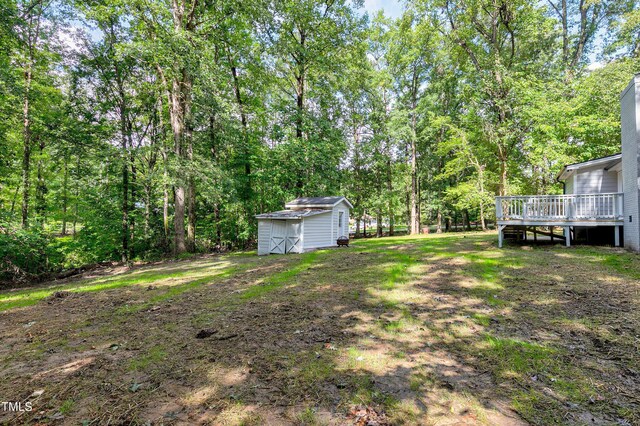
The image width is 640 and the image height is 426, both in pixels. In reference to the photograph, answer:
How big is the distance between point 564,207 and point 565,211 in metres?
0.16

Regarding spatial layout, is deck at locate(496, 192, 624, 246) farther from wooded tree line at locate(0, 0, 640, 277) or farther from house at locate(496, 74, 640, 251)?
wooded tree line at locate(0, 0, 640, 277)

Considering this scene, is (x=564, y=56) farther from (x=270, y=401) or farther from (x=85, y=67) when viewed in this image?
(x=85, y=67)

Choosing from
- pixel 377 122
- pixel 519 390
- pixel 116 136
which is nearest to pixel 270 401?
pixel 519 390

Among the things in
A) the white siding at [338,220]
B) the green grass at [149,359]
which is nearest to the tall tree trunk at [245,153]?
the white siding at [338,220]

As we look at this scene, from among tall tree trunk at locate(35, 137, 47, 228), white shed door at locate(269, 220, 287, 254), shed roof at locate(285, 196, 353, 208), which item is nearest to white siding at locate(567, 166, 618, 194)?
shed roof at locate(285, 196, 353, 208)

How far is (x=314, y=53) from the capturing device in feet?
66.4

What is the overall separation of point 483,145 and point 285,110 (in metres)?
16.2

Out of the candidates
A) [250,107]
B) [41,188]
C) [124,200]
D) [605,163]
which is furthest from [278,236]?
[41,188]

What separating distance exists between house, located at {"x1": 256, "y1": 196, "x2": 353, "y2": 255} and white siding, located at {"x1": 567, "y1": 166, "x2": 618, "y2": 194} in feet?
37.9

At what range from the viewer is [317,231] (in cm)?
1567

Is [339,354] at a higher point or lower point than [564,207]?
lower

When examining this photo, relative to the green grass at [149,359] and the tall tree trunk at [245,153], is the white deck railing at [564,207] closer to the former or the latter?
the green grass at [149,359]

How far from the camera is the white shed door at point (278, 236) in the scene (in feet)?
49.6

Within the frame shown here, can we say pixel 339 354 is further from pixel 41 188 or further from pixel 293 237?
pixel 41 188
